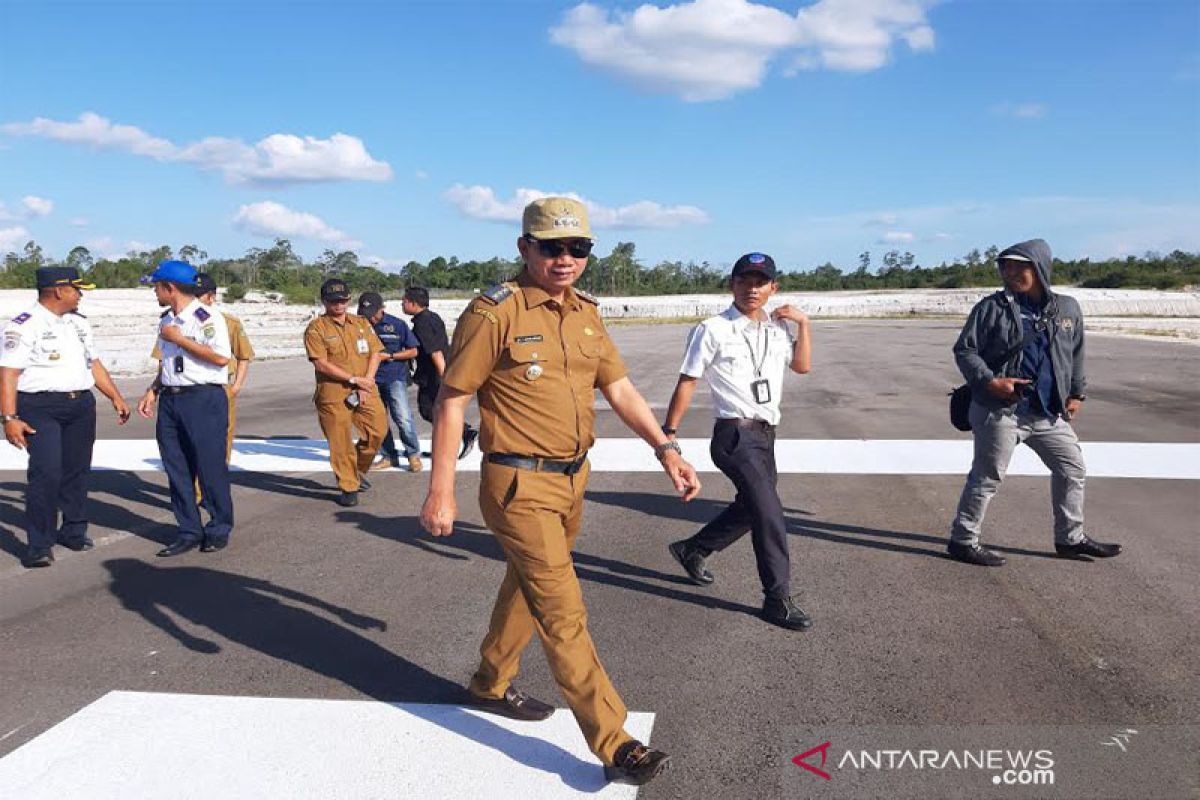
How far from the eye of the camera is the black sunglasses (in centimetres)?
303

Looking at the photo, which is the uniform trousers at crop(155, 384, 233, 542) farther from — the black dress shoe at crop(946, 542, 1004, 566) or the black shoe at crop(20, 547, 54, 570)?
the black dress shoe at crop(946, 542, 1004, 566)

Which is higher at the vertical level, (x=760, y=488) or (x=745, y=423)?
(x=745, y=423)

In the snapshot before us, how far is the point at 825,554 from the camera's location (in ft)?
18.5

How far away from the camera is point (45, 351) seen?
5695mm

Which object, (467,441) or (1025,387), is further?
(467,441)

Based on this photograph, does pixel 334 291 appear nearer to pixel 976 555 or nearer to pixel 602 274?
pixel 976 555

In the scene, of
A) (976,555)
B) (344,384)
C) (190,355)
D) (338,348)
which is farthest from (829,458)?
(190,355)

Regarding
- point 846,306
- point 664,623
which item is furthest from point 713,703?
point 846,306

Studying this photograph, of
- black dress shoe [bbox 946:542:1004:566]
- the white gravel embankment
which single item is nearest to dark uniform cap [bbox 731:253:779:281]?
black dress shoe [bbox 946:542:1004:566]

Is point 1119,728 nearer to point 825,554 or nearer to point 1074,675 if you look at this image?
point 1074,675

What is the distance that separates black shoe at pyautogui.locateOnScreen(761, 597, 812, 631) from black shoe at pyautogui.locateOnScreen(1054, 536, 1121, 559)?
7.07 feet

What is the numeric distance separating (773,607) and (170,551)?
160 inches

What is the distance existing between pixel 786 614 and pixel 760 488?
0.66 meters

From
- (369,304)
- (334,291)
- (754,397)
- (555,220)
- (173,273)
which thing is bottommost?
(754,397)
